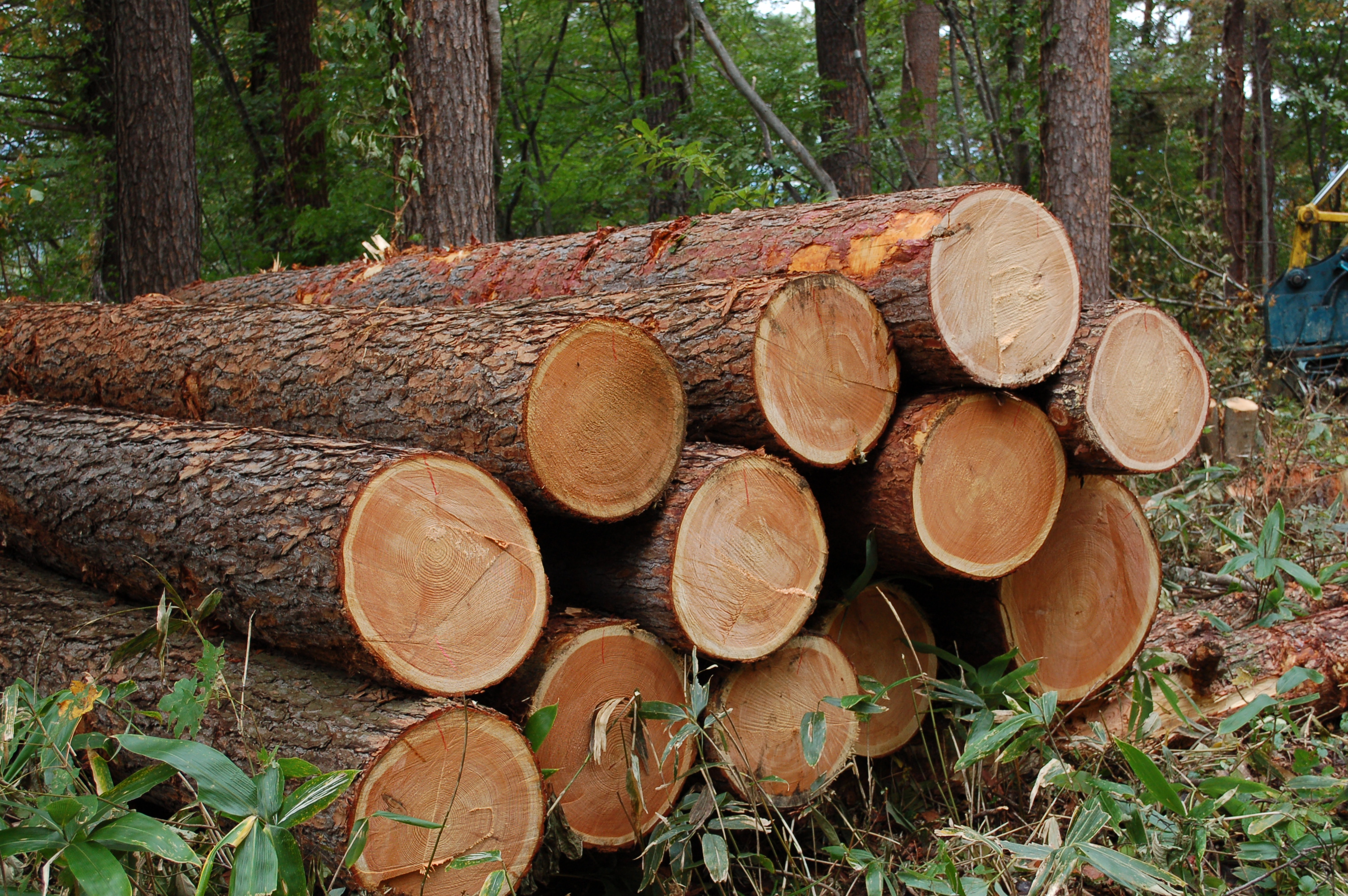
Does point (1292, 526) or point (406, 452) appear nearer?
point (406, 452)

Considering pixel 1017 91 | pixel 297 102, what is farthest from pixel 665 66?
pixel 297 102

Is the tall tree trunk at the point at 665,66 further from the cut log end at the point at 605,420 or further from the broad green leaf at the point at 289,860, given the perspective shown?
the broad green leaf at the point at 289,860

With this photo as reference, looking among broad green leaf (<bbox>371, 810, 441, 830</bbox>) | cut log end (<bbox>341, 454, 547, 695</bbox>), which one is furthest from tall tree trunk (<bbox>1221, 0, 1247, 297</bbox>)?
broad green leaf (<bbox>371, 810, 441, 830</bbox>)

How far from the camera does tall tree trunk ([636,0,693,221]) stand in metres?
7.89

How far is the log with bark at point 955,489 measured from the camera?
8.73 ft

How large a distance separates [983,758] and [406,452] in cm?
189

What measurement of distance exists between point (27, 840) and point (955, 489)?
219 cm

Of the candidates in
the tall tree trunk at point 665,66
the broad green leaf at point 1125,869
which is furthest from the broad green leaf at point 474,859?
the tall tree trunk at point 665,66

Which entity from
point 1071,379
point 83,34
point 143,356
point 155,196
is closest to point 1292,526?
point 1071,379

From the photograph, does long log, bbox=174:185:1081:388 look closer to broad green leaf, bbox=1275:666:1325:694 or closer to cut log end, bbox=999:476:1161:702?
cut log end, bbox=999:476:1161:702

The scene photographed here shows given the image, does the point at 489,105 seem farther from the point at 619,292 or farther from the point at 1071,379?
the point at 1071,379

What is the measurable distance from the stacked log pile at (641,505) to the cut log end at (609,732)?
0.4 inches

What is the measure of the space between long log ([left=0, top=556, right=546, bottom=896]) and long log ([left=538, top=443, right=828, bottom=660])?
492 millimetres

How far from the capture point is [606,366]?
2412 millimetres
